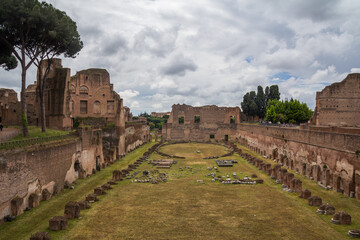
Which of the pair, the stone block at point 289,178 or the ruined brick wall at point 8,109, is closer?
the stone block at point 289,178

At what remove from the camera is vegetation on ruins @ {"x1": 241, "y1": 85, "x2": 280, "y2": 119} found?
54.3m

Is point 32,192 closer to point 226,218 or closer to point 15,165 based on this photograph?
point 15,165

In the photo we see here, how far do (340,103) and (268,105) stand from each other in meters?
28.0

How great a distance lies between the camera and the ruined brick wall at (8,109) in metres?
24.6

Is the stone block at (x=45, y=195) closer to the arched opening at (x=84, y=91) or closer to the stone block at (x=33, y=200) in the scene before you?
the stone block at (x=33, y=200)

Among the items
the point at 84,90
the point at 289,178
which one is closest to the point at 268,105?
the point at 84,90

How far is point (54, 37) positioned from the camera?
16.9 meters

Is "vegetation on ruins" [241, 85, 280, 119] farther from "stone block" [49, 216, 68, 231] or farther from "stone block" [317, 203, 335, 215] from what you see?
"stone block" [49, 216, 68, 231]

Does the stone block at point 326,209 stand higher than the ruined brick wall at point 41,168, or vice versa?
the ruined brick wall at point 41,168

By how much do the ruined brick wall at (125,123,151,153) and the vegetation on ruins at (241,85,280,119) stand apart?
75.7 ft

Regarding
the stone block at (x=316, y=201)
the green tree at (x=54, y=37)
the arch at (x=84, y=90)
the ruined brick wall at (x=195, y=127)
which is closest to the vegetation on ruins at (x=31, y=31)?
the green tree at (x=54, y=37)

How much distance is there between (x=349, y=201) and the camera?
12367 millimetres

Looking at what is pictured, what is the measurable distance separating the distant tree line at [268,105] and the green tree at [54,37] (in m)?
34.7

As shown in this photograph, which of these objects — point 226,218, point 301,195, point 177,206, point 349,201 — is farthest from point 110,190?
point 349,201
